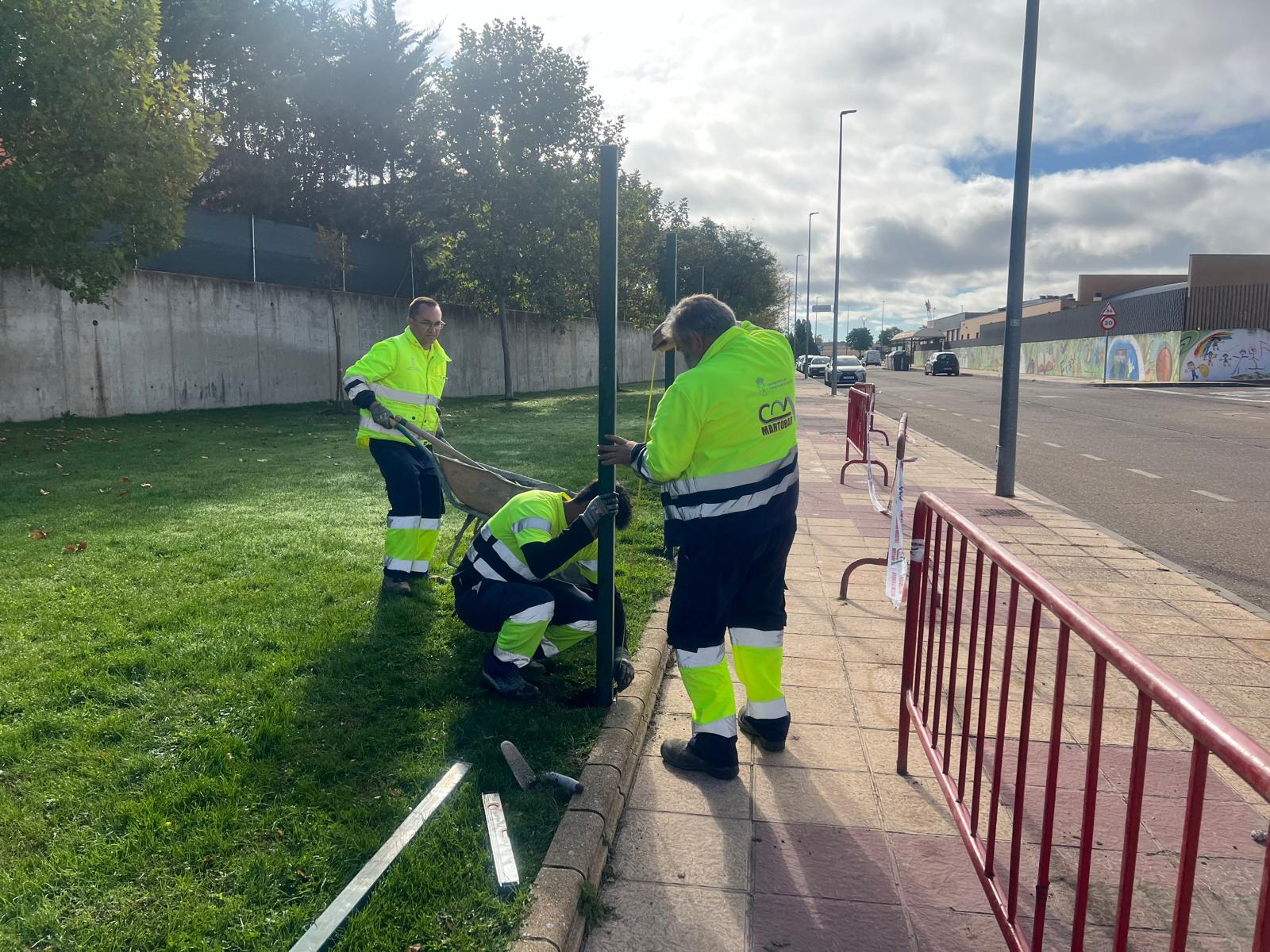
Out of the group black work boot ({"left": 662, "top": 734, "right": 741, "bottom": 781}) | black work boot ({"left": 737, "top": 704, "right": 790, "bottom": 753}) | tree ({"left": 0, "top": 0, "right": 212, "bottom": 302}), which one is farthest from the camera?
tree ({"left": 0, "top": 0, "right": 212, "bottom": 302})

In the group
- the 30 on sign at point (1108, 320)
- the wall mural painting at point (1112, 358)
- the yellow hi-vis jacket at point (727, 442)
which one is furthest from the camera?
the 30 on sign at point (1108, 320)

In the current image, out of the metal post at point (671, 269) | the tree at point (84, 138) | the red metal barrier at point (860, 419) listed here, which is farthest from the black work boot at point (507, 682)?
the tree at point (84, 138)

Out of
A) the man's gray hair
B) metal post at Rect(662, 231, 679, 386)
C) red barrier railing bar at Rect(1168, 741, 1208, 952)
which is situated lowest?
red barrier railing bar at Rect(1168, 741, 1208, 952)

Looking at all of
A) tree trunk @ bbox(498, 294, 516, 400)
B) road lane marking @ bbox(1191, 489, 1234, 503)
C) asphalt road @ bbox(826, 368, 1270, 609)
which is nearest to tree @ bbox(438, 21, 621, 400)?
tree trunk @ bbox(498, 294, 516, 400)

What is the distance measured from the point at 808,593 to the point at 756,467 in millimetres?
2877

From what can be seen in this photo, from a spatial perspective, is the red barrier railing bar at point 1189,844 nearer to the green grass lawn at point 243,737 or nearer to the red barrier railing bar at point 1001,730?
the red barrier railing bar at point 1001,730

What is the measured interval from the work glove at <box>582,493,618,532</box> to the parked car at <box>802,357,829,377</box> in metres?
51.4

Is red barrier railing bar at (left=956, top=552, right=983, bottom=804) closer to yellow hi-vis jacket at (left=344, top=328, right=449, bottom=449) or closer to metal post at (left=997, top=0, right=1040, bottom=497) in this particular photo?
yellow hi-vis jacket at (left=344, top=328, right=449, bottom=449)

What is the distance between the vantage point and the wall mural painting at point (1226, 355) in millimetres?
37969

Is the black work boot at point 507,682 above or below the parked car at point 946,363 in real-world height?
below

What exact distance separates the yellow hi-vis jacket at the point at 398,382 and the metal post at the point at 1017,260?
6.50m

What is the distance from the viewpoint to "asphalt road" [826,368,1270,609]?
25.0 feet

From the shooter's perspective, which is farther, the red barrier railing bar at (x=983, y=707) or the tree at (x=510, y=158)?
the tree at (x=510, y=158)

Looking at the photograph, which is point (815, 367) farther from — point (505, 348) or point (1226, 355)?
point (505, 348)
